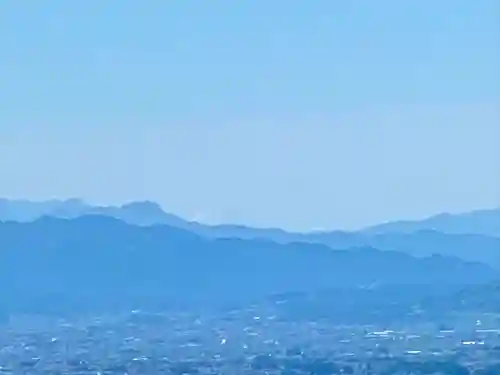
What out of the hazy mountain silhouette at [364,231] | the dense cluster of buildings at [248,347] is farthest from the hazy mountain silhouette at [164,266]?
the dense cluster of buildings at [248,347]

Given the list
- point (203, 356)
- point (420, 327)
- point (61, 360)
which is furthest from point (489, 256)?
point (61, 360)

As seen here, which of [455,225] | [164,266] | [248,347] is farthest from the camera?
[164,266]

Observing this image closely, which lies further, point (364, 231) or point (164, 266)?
point (164, 266)

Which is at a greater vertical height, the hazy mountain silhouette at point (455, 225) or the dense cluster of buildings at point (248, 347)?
the hazy mountain silhouette at point (455, 225)

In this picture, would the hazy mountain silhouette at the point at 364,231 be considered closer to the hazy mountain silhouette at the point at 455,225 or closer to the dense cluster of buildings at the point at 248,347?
the hazy mountain silhouette at the point at 455,225

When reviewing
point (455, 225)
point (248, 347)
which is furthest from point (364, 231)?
point (248, 347)

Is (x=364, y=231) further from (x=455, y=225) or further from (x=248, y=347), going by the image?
(x=248, y=347)
